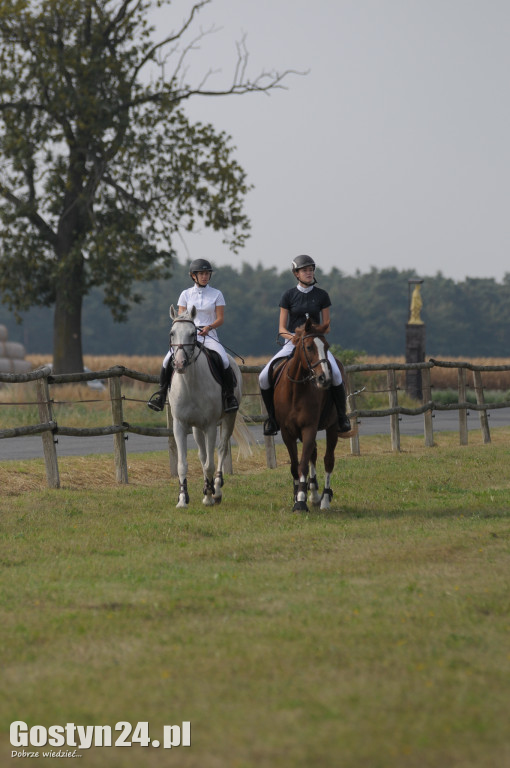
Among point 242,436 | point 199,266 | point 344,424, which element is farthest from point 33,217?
point 344,424

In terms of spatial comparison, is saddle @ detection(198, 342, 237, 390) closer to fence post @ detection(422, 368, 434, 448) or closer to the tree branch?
fence post @ detection(422, 368, 434, 448)

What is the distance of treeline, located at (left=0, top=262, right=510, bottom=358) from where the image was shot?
367ft

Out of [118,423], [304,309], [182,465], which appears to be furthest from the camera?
[118,423]

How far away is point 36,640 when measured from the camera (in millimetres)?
6363

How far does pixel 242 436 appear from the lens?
14672 millimetres

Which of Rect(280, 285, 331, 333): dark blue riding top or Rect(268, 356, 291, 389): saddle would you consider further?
Rect(268, 356, 291, 389): saddle

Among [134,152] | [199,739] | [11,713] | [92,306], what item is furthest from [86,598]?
[92,306]

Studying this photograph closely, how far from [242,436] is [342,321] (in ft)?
350

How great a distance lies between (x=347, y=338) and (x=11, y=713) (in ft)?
377

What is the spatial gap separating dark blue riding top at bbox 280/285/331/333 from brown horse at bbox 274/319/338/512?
1.11ft

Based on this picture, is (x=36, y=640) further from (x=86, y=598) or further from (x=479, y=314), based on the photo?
(x=479, y=314)

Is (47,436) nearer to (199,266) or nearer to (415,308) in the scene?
(199,266)

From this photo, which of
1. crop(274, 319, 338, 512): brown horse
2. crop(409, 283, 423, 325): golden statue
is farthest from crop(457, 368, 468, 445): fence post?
crop(409, 283, 423, 325): golden statue

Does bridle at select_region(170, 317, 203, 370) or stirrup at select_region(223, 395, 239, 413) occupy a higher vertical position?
bridle at select_region(170, 317, 203, 370)
